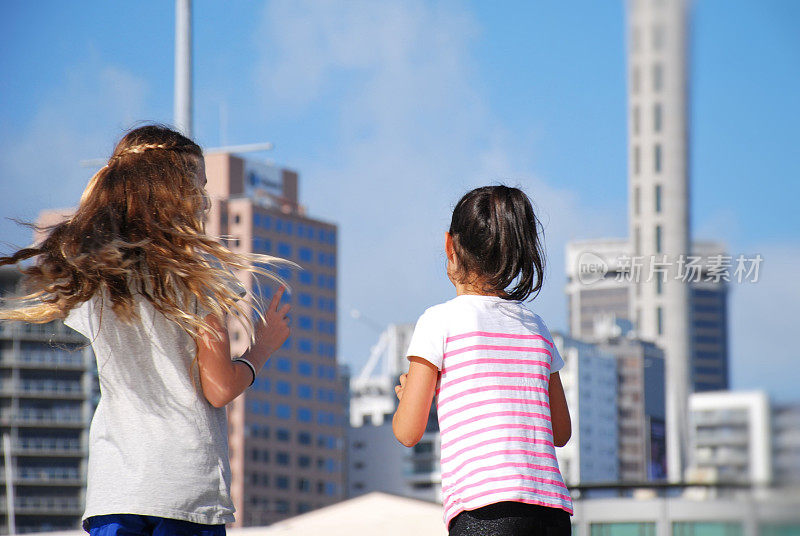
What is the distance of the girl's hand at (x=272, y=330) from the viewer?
1645mm

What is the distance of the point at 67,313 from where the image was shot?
1.58 m

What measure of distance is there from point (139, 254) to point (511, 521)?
0.61 metres

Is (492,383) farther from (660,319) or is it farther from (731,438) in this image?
(660,319)

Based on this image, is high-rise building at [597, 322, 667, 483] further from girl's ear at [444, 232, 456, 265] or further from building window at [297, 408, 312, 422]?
girl's ear at [444, 232, 456, 265]

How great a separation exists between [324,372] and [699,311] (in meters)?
22.5

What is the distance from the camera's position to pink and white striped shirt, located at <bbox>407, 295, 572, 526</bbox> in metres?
1.42

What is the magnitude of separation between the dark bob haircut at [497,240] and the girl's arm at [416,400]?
0.15 m

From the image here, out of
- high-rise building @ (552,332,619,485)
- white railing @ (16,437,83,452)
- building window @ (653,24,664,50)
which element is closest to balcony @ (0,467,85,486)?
white railing @ (16,437,83,452)

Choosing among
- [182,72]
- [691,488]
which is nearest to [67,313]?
[691,488]

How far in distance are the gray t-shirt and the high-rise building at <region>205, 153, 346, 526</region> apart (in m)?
60.4

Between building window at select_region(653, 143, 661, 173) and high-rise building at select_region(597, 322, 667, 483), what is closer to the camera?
building window at select_region(653, 143, 661, 173)

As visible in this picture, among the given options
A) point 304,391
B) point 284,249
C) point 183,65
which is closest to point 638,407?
point 304,391

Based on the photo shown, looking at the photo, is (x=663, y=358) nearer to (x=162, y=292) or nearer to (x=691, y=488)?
(x=691, y=488)

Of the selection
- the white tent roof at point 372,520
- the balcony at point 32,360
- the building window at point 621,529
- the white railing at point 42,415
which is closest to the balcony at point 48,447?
the white railing at point 42,415
